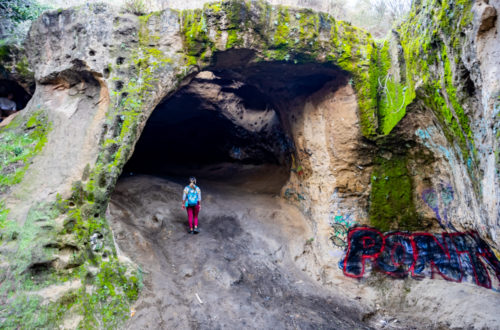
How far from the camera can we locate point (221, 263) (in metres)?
6.05

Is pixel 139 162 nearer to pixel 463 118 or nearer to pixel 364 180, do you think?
pixel 364 180

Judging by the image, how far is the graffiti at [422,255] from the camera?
546cm

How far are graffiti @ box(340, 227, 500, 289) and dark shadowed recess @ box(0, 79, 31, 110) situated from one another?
310 inches

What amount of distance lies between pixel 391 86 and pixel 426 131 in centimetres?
121

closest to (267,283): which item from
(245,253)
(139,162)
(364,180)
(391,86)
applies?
(245,253)

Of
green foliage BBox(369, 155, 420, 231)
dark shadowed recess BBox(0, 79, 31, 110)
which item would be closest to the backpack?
green foliage BBox(369, 155, 420, 231)

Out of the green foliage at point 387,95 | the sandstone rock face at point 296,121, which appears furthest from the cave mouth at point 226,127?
the green foliage at point 387,95

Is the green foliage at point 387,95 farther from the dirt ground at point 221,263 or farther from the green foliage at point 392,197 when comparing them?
the dirt ground at point 221,263

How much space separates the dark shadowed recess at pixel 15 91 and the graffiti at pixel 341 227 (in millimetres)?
7342

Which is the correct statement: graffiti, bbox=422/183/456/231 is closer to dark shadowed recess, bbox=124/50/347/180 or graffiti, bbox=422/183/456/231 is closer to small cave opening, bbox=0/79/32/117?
dark shadowed recess, bbox=124/50/347/180

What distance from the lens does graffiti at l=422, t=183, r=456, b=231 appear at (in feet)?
19.2

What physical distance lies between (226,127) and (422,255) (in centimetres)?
745

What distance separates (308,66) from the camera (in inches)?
263

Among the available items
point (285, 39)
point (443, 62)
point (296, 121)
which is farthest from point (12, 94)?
point (443, 62)
